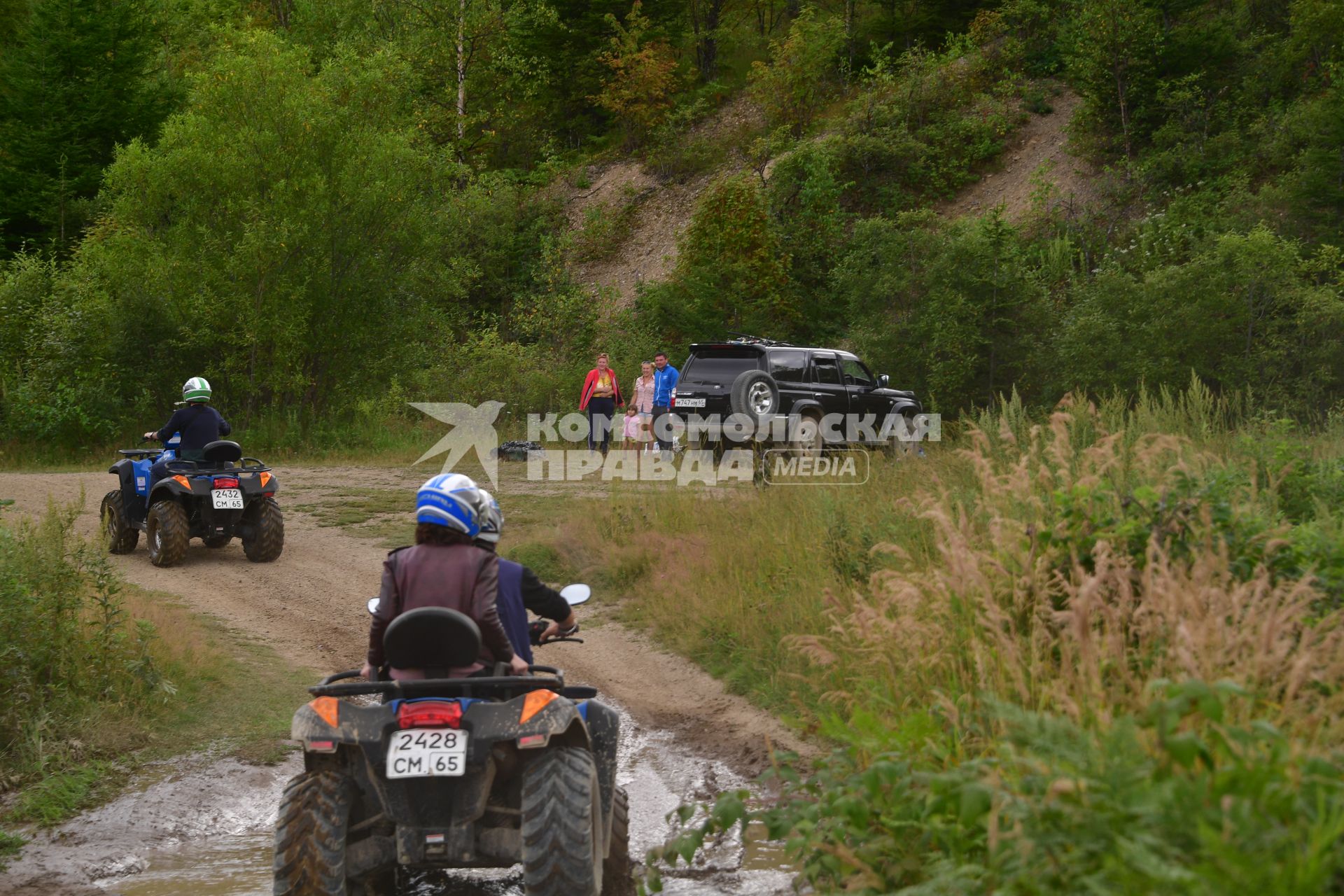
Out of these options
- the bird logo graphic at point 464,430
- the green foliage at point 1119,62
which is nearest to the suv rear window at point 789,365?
the bird logo graphic at point 464,430

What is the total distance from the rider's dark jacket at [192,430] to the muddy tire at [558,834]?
9.38 meters

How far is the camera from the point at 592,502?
14.0 meters

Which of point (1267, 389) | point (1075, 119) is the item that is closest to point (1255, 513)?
point (1267, 389)

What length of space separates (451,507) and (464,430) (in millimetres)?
20713

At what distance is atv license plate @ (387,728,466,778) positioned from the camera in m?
4.25

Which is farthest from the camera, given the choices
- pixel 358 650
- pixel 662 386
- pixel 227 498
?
pixel 662 386

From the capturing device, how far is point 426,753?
428cm

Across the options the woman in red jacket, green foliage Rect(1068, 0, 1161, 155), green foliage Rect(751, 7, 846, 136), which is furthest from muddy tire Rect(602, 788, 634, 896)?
green foliage Rect(751, 7, 846, 136)

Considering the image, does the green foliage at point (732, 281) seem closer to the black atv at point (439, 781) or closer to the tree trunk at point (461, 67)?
the tree trunk at point (461, 67)

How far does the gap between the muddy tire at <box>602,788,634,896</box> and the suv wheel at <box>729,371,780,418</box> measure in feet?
40.8

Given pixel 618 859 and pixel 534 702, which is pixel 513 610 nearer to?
pixel 534 702

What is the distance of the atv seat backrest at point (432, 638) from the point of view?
4488 millimetres

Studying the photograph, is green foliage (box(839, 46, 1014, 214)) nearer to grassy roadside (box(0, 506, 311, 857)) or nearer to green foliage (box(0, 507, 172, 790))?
grassy roadside (box(0, 506, 311, 857))

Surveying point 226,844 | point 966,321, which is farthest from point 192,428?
point 966,321
